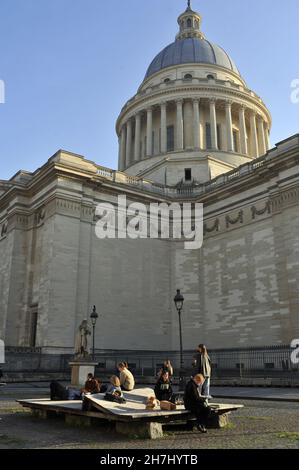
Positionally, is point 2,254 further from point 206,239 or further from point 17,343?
point 206,239

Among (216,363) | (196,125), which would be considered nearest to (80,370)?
(216,363)

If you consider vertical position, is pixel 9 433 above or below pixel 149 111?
below

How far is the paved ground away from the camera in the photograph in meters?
7.45

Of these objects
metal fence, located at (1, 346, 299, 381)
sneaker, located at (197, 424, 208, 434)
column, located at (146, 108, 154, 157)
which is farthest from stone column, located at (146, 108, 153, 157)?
sneaker, located at (197, 424, 208, 434)

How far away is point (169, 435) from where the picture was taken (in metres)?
8.55

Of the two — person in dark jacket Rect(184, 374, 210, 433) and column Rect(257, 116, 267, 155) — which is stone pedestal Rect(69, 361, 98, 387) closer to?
person in dark jacket Rect(184, 374, 210, 433)

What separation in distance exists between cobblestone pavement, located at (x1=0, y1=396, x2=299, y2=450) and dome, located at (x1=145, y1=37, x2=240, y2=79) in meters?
A: 45.5

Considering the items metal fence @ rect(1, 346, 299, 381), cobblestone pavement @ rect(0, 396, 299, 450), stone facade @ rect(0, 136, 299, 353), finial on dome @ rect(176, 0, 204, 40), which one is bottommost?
cobblestone pavement @ rect(0, 396, 299, 450)

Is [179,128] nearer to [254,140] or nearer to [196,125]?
[196,125]

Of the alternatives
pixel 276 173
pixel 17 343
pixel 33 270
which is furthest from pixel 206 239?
pixel 17 343

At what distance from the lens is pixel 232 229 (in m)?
32.5

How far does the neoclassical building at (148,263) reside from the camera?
28219 millimetres

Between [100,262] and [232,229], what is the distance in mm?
9841

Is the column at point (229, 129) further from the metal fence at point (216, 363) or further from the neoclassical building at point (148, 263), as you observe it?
the metal fence at point (216, 363)
